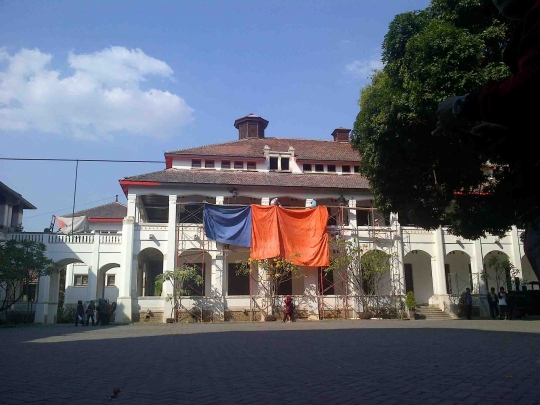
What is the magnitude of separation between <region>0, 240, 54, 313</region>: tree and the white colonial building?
66.3 inches

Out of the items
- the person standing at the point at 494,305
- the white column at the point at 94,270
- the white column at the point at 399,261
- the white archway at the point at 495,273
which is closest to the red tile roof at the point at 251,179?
the white column at the point at 399,261

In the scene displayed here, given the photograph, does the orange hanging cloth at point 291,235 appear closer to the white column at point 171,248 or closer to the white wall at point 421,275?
the white column at point 171,248

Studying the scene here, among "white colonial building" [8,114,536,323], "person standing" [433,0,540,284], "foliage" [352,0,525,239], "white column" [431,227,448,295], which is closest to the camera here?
"person standing" [433,0,540,284]

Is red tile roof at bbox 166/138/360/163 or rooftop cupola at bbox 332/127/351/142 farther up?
rooftop cupola at bbox 332/127/351/142

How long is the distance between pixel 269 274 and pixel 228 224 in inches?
135

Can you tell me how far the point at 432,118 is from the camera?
1252 centimetres

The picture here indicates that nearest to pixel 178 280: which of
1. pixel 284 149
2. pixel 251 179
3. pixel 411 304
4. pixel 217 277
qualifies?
pixel 217 277

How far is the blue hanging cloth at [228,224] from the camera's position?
2566 cm

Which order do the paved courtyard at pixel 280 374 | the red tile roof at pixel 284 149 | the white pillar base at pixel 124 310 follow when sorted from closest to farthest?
the paved courtyard at pixel 280 374 < the white pillar base at pixel 124 310 < the red tile roof at pixel 284 149

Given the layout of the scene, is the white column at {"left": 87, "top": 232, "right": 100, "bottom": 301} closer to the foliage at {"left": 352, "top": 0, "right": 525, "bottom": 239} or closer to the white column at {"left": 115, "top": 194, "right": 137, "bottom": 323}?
the white column at {"left": 115, "top": 194, "right": 137, "bottom": 323}

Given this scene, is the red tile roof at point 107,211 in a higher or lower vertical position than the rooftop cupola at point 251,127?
lower

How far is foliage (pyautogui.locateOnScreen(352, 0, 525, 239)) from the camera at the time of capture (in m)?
11.8

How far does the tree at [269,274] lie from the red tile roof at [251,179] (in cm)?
441

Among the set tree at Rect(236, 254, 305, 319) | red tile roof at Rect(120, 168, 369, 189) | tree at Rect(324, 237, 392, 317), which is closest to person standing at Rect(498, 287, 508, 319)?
tree at Rect(324, 237, 392, 317)
